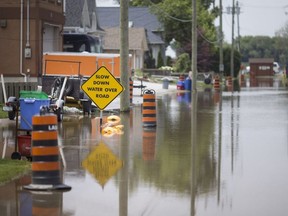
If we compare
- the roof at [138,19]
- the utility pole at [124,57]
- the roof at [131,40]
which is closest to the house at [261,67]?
the roof at [138,19]

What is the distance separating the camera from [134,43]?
272ft

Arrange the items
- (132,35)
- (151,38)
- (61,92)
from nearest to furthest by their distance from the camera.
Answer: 1. (61,92)
2. (132,35)
3. (151,38)

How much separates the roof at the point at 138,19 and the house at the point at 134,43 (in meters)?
6.21

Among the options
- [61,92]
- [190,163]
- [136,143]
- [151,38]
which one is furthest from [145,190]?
[151,38]

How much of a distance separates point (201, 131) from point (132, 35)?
212 ft

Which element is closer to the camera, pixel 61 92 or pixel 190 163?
pixel 190 163

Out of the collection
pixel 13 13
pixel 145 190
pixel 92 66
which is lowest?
pixel 145 190

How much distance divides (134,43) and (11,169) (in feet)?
232

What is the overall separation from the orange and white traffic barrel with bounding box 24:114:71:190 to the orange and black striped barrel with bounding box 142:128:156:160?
13.0ft

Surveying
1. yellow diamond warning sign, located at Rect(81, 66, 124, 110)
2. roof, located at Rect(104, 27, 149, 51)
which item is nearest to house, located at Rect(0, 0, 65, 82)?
yellow diamond warning sign, located at Rect(81, 66, 124, 110)

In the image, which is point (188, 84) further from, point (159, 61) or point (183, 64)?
point (159, 61)

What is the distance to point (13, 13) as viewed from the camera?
35.8 meters

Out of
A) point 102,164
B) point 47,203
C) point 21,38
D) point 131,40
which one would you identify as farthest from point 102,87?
point 131,40

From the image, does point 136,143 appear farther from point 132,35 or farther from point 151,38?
point 151,38
